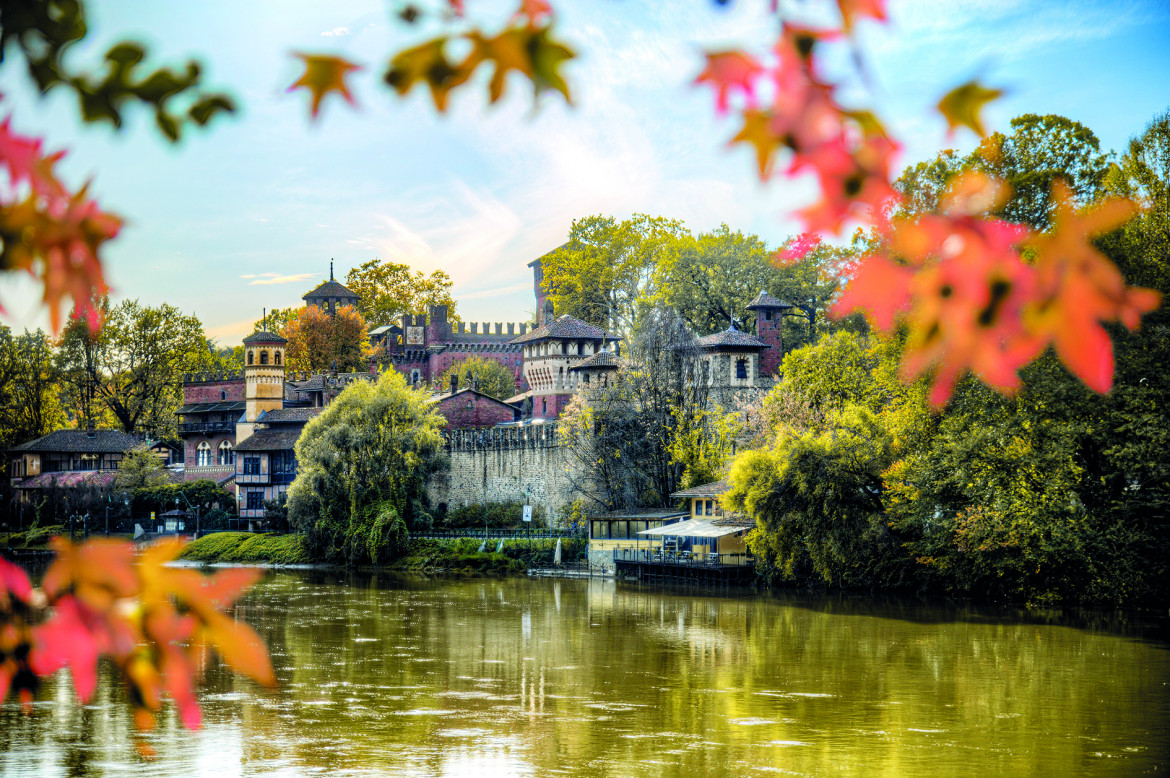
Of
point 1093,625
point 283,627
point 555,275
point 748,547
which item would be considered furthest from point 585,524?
point 555,275

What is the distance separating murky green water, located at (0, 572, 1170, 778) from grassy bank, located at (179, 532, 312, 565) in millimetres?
17632

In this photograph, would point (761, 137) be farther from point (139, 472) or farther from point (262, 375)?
point (262, 375)

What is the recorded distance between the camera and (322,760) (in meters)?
12.8

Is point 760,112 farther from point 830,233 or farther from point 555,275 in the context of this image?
point 555,275

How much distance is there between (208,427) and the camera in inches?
2406

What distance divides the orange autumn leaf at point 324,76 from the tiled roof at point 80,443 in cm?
6249

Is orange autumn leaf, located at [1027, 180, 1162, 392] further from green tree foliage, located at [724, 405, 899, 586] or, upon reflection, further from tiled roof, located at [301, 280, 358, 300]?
tiled roof, located at [301, 280, 358, 300]

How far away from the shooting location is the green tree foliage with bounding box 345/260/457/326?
80.7 metres

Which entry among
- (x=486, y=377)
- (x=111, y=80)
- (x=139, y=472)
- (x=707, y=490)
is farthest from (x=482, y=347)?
(x=111, y=80)

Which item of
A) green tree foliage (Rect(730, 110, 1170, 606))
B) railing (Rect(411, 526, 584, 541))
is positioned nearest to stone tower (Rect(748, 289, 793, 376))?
railing (Rect(411, 526, 584, 541))

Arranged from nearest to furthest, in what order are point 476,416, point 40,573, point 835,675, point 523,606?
point 835,675
point 523,606
point 40,573
point 476,416

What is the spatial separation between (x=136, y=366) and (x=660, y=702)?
57.1 m

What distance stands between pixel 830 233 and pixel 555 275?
206 ft

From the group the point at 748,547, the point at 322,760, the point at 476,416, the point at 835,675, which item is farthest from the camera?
the point at 476,416
